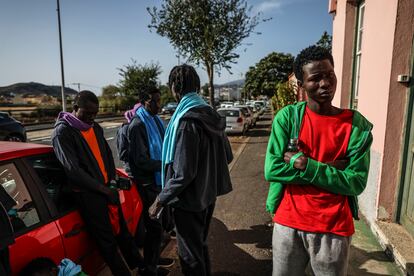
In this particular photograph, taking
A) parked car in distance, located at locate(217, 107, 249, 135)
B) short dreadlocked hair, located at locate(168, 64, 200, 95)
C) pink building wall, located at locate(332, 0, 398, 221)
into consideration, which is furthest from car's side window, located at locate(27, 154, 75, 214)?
parked car in distance, located at locate(217, 107, 249, 135)

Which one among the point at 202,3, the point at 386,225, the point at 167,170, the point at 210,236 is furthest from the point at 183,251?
the point at 202,3

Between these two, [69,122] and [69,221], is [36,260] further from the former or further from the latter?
[69,122]

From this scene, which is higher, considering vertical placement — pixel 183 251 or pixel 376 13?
pixel 376 13

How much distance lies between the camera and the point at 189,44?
543 inches

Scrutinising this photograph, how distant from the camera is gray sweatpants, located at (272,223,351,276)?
5.51 ft

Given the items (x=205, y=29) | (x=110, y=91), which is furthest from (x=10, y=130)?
(x=110, y=91)

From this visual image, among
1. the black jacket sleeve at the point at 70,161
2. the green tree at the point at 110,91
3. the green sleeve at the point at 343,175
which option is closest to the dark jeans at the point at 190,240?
the black jacket sleeve at the point at 70,161

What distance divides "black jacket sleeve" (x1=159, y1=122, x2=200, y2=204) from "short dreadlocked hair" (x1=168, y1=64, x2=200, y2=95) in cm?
34

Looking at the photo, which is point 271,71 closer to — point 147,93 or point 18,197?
point 147,93

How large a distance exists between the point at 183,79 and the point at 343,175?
1303 mm

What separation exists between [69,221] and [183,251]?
3.00 ft

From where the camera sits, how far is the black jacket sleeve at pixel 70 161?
231 centimetres

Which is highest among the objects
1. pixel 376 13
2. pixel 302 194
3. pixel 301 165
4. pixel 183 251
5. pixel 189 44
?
pixel 189 44

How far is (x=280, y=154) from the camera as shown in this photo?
5.86ft
